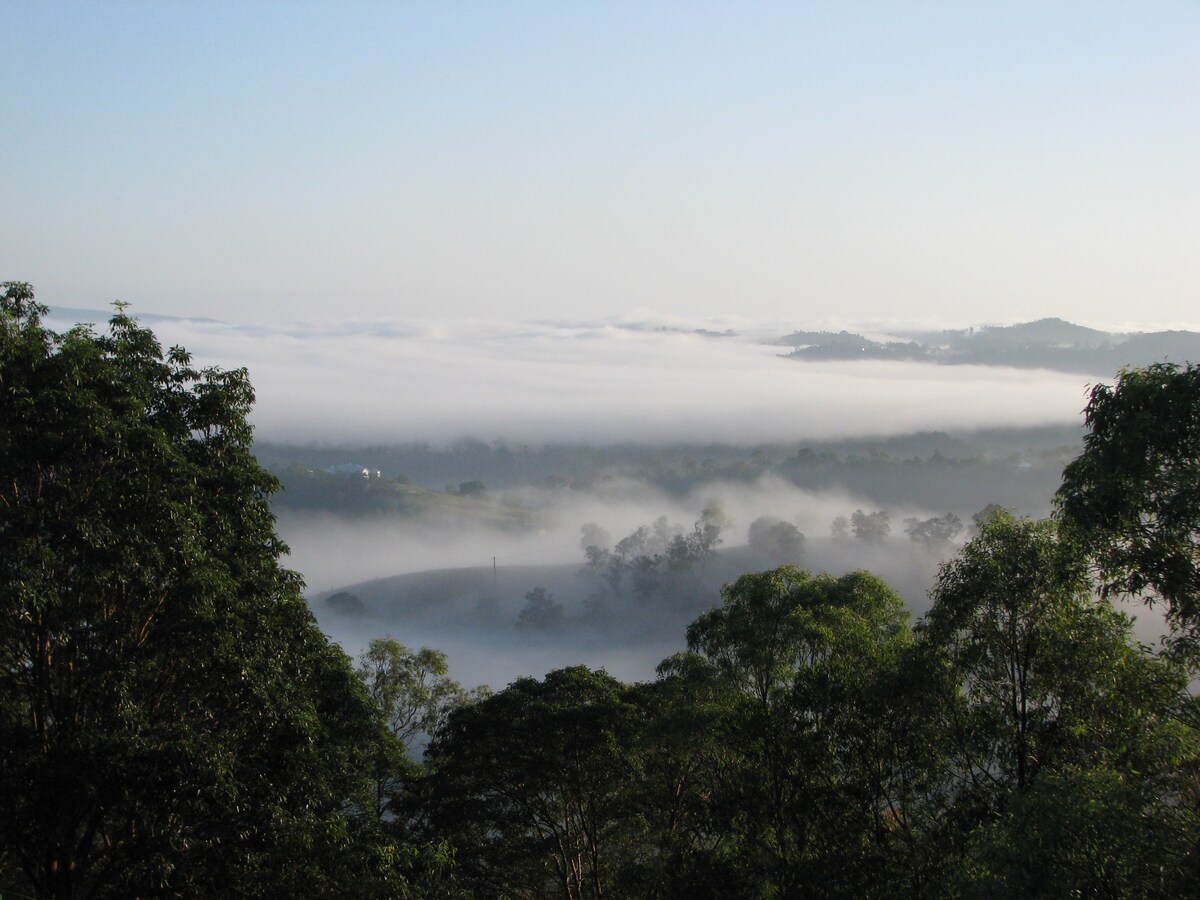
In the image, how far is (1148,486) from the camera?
13.4 m

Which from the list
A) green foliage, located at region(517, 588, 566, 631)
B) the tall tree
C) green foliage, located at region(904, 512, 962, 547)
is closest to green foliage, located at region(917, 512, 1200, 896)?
the tall tree

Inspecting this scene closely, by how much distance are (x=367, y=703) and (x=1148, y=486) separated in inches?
611

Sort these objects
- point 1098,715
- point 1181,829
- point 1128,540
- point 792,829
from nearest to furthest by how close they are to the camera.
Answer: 1. point 1181,829
2. point 1128,540
3. point 1098,715
4. point 792,829

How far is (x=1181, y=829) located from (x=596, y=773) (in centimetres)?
1666

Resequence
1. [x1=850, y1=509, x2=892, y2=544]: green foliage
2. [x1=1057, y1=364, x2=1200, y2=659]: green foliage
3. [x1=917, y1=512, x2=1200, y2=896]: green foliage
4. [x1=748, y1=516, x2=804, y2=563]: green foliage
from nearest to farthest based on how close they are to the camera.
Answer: [x1=1057, y1=364, x2=1200, y2=659]: green foliage
[x1=917, y1=512, x2=1200, y2=896]: green foliage
[x1=850, y1=509, x2=892, y2=544]: green foliage
[x1=748, y1=516, x2=804, y2=563]: green foliage

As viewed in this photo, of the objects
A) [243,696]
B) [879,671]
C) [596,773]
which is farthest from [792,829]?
[243,696]

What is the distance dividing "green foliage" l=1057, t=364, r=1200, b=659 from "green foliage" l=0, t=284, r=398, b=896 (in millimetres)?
11710

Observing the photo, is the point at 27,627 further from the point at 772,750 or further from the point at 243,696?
the point at 772,750

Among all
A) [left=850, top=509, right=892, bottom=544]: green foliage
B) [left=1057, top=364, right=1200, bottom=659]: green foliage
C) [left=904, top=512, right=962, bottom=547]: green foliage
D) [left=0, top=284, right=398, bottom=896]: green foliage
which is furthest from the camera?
[left=850, top=509, right=892, bottom=544]: green foliage

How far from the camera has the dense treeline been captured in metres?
13.5

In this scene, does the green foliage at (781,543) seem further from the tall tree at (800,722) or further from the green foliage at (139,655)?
the green foliage at (139,655)

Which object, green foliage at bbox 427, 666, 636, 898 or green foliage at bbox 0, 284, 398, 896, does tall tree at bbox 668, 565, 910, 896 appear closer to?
green foliage at bbox 427, 666, 636, 898

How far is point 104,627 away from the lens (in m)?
15.2

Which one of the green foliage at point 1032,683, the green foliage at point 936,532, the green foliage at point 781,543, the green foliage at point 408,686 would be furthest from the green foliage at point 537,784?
the green foliage at point 781,543
